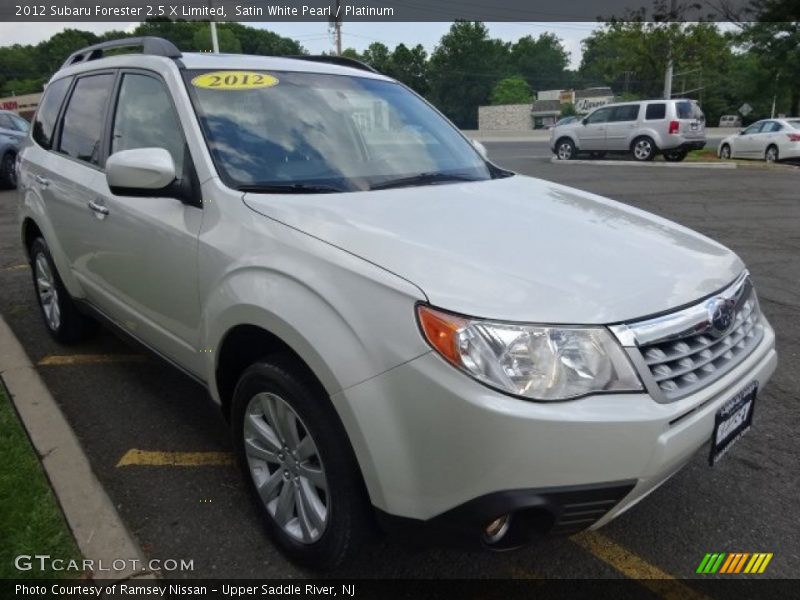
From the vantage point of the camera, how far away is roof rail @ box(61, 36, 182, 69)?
10.1ft

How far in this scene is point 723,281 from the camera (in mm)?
2248

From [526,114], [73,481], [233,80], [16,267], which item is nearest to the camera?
[73,481]

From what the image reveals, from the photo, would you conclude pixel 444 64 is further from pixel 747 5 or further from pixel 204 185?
pixel 204 185

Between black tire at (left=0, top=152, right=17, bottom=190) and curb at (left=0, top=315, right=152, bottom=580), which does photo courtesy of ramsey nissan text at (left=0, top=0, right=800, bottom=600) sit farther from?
black tire at (left=0, top=152, right=17, bottom=190)

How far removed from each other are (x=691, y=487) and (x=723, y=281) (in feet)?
3.37

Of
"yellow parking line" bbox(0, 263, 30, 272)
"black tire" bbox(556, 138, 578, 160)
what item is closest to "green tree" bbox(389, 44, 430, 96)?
"black tire" bbox(556, 138, 578, 160)

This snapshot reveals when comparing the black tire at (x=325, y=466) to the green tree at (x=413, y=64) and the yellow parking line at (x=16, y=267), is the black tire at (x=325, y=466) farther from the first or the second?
the green tree at (x=413, y=64)

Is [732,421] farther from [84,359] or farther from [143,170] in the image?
[84,359]

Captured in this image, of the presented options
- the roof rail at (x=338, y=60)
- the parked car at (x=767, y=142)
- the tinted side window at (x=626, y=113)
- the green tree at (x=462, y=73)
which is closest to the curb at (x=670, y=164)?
the tinted side window at (x=626, y=113)

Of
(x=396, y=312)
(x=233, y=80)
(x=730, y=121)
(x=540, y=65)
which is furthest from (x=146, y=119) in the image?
(x=540, y=65)

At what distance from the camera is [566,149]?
70.7 feet

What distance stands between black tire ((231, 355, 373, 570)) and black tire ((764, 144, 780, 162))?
67.5 ft

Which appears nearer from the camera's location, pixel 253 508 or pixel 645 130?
pixel 253 508

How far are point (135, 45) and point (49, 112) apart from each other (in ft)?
3.98
